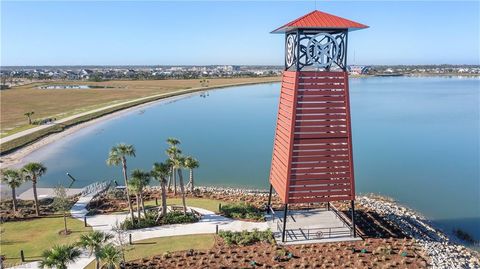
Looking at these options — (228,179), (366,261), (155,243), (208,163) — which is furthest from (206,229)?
(208,163)

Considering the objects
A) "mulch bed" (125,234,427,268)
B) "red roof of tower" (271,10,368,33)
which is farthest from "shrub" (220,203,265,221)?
"red roof of tower" (271,10,368,33)

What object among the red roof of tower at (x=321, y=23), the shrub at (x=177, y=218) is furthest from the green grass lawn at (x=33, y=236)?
the red roof of tower at (x=321, y=23)

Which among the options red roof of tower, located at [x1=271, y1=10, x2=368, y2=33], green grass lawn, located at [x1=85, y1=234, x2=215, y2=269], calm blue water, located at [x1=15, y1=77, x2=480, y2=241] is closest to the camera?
red roof of tower, located at [x1=271, y1=10, x2=368, y2=33]

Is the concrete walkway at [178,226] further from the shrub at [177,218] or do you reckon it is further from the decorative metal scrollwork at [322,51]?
the decorative metal scrollwork at [322,51]

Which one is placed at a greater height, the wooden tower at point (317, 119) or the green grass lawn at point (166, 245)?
the wooden tower at point (317, 119)

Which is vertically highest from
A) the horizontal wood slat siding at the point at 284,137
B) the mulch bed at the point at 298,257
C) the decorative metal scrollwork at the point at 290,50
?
the decorative metal scrollwork at the point at 290,50

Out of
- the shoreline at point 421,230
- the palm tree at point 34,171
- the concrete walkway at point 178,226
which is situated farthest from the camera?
the palm tree at point 34,171

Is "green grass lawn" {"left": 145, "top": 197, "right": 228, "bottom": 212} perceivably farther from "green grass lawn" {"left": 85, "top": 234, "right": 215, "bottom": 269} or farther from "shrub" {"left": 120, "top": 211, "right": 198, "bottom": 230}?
"green grass lawn" {"left": 85, "top": 234, "right": 215, "bottom": 269}
